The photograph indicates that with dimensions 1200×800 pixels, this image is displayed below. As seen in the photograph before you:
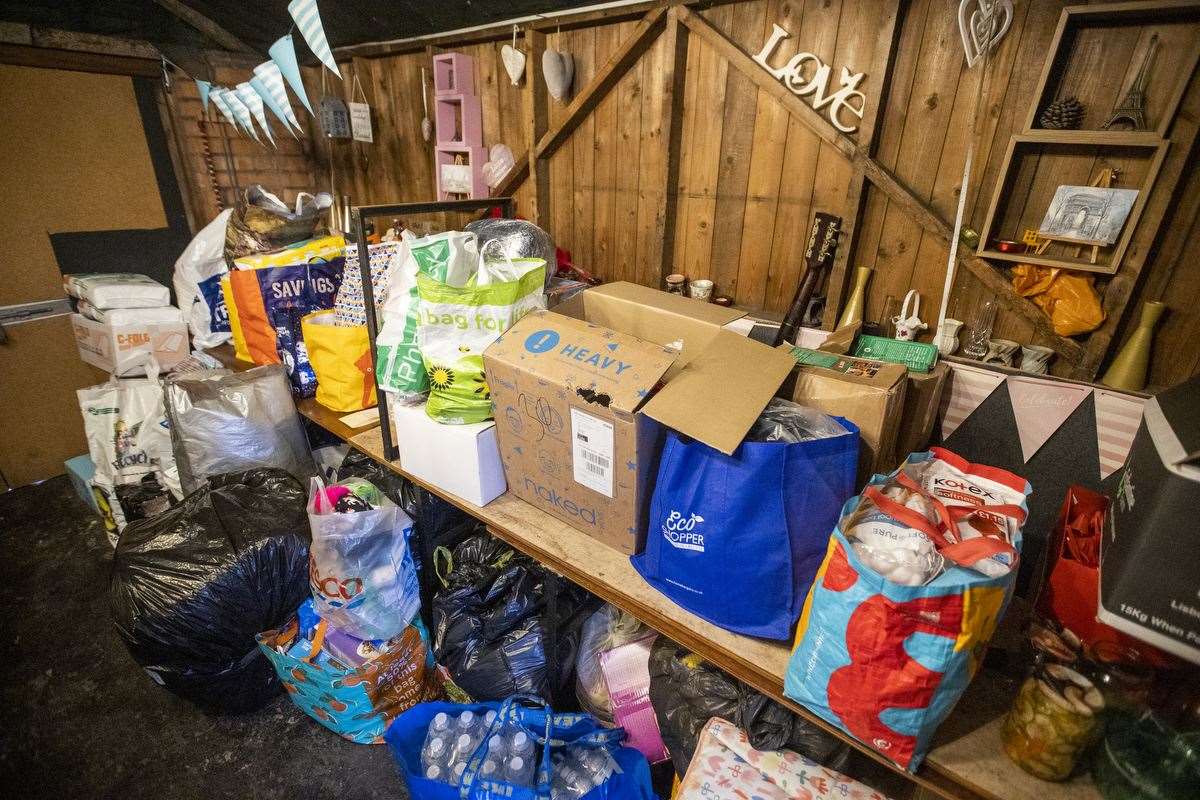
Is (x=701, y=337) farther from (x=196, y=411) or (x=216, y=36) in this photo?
(x=216, y=36)

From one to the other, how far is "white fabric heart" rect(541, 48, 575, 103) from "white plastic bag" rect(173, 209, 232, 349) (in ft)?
5.03

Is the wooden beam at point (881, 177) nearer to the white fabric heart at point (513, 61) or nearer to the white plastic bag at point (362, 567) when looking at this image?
the white fabric heart at point (513, 61)

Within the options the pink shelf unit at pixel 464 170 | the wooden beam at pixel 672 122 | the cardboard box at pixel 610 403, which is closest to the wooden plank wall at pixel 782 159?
the wooden beam at pixel 672 122

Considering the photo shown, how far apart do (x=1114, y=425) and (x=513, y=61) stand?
7.82ft

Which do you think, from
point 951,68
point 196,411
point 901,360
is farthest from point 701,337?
point 196,411

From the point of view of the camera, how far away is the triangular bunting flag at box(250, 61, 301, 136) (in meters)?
2.03

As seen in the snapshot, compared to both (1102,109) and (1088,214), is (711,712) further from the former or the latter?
(1102,109)

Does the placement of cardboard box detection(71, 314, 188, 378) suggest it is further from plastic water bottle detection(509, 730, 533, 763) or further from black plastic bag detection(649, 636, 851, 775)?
black plastic bag detection(649, 636, 851, 775)

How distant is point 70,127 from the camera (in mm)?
2646

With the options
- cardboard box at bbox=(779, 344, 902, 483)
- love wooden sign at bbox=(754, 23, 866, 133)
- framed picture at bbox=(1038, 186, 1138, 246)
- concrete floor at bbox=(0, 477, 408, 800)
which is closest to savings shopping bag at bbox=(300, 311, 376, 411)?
concrete floor at bbox=(0, 477, 408, 800)

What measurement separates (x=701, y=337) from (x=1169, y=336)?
1165 mm

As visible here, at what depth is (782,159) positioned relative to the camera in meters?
1.81

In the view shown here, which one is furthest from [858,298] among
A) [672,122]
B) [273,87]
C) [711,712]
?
[273,87]

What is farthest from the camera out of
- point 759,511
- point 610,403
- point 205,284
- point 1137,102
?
point 205,284
